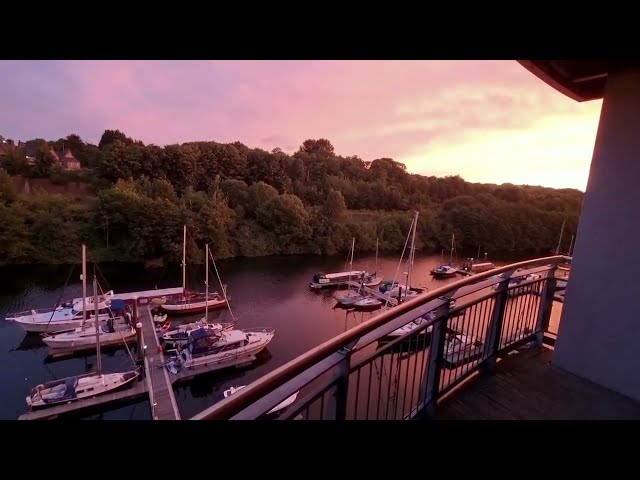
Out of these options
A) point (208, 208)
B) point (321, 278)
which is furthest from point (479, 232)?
point (208, 208)

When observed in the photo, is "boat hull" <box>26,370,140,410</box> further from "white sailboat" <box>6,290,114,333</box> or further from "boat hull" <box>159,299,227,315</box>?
"boat hull" <box>159,299,227,315</box>

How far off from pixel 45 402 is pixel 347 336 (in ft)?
39.0

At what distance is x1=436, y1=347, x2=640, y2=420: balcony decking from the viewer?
7.79 ft

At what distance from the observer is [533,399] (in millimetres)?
2549

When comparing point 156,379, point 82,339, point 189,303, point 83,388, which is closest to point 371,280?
point 189,303

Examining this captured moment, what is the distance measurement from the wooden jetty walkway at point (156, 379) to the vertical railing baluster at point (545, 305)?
8568 millimetres

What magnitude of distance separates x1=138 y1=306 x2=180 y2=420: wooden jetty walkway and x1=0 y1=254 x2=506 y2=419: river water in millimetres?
514

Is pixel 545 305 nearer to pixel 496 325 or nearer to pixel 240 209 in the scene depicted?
pixel 496 325

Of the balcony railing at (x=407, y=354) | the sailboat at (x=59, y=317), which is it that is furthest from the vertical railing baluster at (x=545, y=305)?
the sailboat at (x=59, y=317)

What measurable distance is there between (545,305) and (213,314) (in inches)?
633

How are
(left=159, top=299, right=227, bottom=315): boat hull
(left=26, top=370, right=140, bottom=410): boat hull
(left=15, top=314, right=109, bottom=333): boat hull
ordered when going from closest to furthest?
(left=26, top=370, right=140, bottom=410): boat hull, (left=15, top=314, right=109, bottom=333): boat hull, (left=159, top=299, right=227, bottom=315): boat hull

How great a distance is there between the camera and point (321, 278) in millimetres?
21953

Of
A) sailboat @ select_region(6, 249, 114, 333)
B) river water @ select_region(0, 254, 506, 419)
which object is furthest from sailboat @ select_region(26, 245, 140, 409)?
sailboat @ select_region(6, 249, 114, 333)
